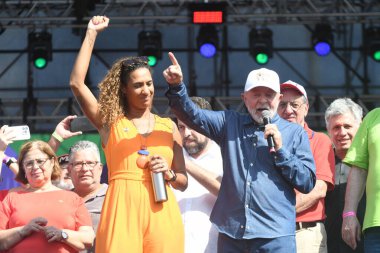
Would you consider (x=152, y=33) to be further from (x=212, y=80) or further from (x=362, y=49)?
(x=362, y=49)

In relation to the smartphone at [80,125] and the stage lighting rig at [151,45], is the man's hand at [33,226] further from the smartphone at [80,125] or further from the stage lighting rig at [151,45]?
the stage lighting rig at [151,45]

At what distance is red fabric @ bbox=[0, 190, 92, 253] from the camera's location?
16.9 ft

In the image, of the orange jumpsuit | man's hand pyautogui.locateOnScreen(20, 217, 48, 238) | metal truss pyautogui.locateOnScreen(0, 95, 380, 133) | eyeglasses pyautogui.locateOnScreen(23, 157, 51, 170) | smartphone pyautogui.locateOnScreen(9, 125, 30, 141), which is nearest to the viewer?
the orange jumpsuit

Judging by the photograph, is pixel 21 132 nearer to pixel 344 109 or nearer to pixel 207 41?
pixel 344 109

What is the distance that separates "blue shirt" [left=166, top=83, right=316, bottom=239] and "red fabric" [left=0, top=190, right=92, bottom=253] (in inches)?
39.6

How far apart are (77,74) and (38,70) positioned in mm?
10188

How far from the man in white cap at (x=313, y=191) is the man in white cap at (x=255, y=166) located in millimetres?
625

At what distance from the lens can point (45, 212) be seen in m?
5.18

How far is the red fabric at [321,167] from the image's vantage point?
5270mm

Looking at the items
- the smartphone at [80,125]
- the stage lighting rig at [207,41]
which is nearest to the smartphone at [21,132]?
the smartphone at [80,125]

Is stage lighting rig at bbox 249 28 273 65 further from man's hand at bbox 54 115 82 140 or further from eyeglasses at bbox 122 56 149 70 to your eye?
eyeglasses at bbox 122 56 149 70

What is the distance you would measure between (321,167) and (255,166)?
36.2 inches

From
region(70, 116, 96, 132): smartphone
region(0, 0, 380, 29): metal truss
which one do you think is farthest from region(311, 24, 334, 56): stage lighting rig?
region(70, 116, 96, 132): smartphone

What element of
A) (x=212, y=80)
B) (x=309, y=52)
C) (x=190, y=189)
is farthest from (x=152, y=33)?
(x=190, y=189)
